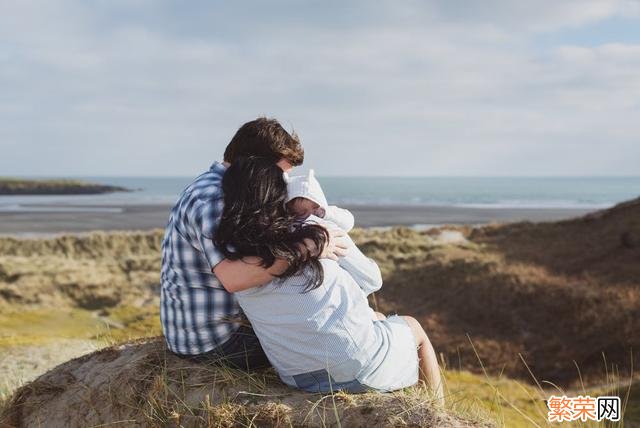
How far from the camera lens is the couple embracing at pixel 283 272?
13.2 feet

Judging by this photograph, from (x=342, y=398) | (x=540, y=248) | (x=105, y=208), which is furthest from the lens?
(x=105, y=208)

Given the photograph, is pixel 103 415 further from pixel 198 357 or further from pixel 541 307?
pixel 541 307

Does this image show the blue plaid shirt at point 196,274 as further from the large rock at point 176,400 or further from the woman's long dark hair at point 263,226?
the large rock at point 176,400

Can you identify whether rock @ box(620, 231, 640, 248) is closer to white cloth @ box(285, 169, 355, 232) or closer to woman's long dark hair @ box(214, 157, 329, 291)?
white cloth @ box(285, 169, 355, 232)

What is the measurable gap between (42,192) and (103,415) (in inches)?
5220

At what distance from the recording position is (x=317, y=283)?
4.00 metres

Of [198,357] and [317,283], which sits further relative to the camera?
[198,357]

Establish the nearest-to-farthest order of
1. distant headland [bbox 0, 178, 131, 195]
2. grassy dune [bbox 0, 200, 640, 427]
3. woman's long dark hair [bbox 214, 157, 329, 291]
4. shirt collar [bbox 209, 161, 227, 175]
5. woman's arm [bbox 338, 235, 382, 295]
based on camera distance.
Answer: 1. woman's long dark hair [bbox 214, 157, 329, 291]
2. woman's arm [bbox 338, 235, 382, 295]
3. shirt collar [bbox 209, 161, 227, 175]
4. grassy dune [bbox 0, 200, 640, 427]
5. distant headland [bbox 0, 178, 131, 195]

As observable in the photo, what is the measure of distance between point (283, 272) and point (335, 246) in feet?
1.19

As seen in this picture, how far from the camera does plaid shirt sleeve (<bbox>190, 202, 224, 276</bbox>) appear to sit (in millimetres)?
4129

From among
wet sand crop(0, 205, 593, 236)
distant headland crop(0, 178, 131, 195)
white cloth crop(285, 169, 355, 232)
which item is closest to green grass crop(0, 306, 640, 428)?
white cloth crop(285, 169, 355, 232)

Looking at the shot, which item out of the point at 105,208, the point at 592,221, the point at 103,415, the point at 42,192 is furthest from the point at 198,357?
the point at 42,192

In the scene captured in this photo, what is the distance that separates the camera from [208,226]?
4.14 metres

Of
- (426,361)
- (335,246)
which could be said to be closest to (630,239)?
(426,361)
